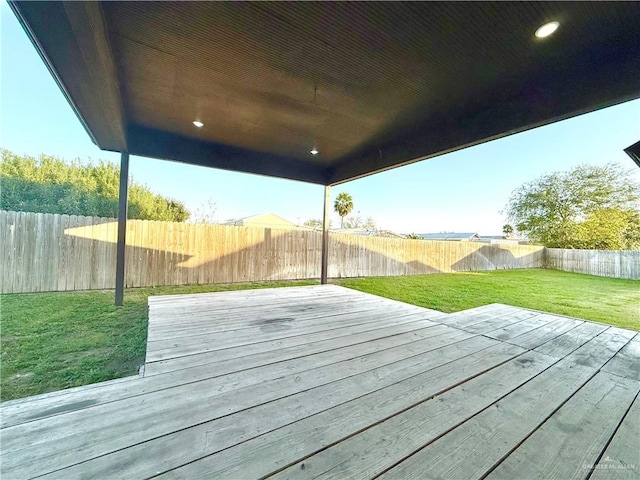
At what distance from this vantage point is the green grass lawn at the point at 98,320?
5.96 feet

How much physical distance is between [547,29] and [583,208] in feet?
52.5

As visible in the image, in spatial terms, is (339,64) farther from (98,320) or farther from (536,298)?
(536,298)

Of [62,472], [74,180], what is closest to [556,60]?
[62,472]

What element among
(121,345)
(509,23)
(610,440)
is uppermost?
(509,23)

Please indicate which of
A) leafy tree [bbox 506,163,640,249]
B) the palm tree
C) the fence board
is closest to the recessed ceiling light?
the fence board

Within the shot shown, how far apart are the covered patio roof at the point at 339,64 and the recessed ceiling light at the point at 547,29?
0.04m

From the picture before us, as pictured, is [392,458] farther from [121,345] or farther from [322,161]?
[322,161]

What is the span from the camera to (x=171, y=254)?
5.26m

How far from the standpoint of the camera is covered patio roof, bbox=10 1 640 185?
1.53 meters

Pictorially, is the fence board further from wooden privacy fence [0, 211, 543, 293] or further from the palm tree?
the palm tree

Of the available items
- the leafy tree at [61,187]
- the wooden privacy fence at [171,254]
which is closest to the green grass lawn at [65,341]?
the wooden privacy fence at [171,254]

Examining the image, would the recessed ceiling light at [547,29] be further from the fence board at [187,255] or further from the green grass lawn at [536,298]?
the fence board at [187,255]

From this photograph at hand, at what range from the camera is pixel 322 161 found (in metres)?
4.49

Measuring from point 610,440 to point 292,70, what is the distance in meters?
2.94
